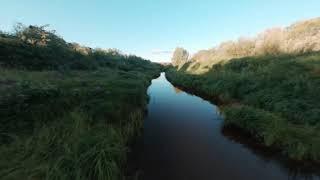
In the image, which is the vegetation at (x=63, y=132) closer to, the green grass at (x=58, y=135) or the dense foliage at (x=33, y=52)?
the green grass at (x=58, y=135)

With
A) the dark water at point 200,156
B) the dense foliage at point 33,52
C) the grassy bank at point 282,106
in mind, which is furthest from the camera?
the dense foliage at point 33,52

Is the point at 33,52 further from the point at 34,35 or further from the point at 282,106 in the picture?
the point at 282,106

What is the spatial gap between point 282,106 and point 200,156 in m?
5.59

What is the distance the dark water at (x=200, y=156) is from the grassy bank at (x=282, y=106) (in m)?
0.79

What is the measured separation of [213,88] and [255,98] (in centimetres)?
704

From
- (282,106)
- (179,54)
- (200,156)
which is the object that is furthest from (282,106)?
(179,54)

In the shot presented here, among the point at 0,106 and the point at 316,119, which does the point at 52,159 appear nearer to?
the point at 0,106

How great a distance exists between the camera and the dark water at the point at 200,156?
694 cm

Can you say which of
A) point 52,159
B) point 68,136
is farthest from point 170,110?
point 52,159

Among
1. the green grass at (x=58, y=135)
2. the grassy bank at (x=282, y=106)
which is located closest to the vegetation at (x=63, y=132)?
the green grass at (x=58, y=135)

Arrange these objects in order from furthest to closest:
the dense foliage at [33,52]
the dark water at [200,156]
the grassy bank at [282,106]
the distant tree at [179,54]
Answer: the distant tree at [179,54] → the dense foliage at [33,52] → the grassy bank at [282,106] → the dark water at [200,156]

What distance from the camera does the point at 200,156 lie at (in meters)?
8.34

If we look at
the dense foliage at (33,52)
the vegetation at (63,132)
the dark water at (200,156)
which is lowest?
the dark water at (200,156)

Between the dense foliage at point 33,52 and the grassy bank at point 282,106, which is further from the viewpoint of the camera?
the dense foliage at point 33,52
